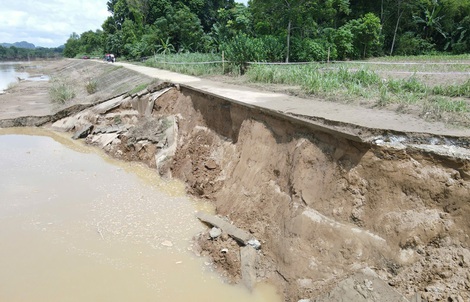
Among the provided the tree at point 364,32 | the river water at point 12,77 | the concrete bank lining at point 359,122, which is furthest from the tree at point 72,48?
the concrete bank lining at point 359,122

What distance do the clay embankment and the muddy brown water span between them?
22.0 inches

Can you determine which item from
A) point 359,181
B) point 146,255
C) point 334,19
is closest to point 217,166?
point 146,255

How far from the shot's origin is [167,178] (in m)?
9.38

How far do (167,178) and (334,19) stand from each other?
66.1 ft

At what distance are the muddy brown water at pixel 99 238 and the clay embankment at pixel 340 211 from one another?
558mm

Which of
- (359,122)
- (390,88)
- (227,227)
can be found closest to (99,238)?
(227,227)

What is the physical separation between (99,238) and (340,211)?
4.52 meters

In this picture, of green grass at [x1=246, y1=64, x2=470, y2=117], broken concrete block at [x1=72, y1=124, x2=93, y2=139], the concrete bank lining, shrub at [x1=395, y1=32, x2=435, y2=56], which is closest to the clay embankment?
the concrete bank lining

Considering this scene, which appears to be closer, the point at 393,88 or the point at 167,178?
the point at 393,88

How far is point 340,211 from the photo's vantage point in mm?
5148

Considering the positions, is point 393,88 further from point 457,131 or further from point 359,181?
point 359,181

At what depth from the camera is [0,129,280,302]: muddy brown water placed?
16.8ft

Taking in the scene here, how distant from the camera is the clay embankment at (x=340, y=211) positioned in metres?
4.19

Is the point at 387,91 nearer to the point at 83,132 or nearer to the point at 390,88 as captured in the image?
the point at 390,88
